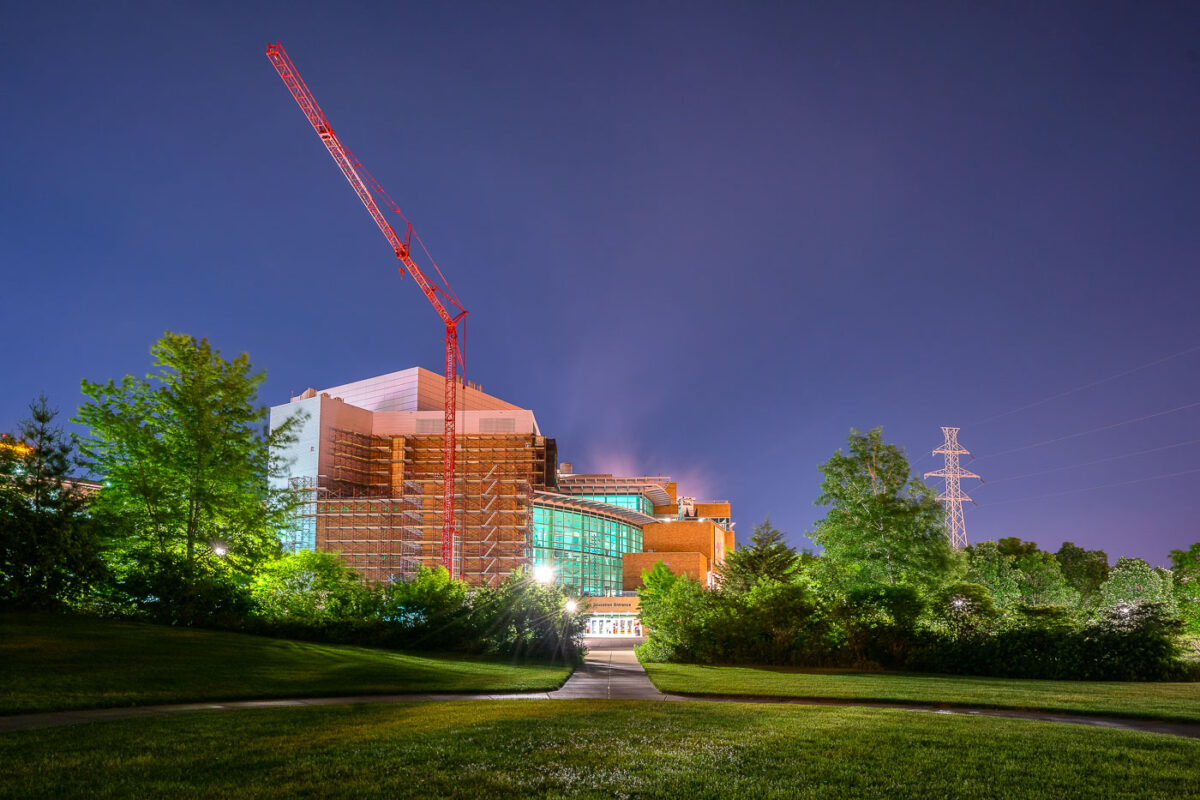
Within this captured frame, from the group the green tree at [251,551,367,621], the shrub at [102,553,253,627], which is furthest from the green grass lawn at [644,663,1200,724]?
the shrub at [102,553,253,627]

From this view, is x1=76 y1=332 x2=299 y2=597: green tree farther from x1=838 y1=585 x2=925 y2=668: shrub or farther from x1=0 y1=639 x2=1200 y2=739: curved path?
x1=838 y1=585 x2=925 y2=668: shrub

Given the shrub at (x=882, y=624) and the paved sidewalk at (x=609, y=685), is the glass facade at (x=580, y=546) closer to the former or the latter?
the shrub at (x=882, y=624)

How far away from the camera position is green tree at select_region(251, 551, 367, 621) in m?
25.9

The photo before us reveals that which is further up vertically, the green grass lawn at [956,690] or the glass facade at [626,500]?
the glass facade at [626,500]

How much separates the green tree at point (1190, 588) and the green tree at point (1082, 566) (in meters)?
53.0

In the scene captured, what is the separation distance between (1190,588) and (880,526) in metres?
17.1

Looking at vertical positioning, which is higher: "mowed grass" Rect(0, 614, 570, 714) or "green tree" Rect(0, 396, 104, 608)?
"green tree" Rect(0, 396, 104, 608)

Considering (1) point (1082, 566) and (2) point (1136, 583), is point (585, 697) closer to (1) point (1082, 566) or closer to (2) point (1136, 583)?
(2) point (1136, 583)

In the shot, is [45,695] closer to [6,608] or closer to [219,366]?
[6,608]

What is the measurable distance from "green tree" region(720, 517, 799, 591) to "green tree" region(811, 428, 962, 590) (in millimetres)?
6373

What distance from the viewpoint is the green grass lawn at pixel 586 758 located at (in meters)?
6.90

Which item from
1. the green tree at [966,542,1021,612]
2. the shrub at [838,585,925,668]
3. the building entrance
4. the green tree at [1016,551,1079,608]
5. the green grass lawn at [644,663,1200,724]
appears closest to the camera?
the green grass lawn at [644,663,1200,724]

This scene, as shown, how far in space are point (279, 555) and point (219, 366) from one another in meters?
7.93

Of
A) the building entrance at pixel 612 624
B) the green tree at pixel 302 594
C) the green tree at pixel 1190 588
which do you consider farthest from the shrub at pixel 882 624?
the building entrance at pixel 612 624
